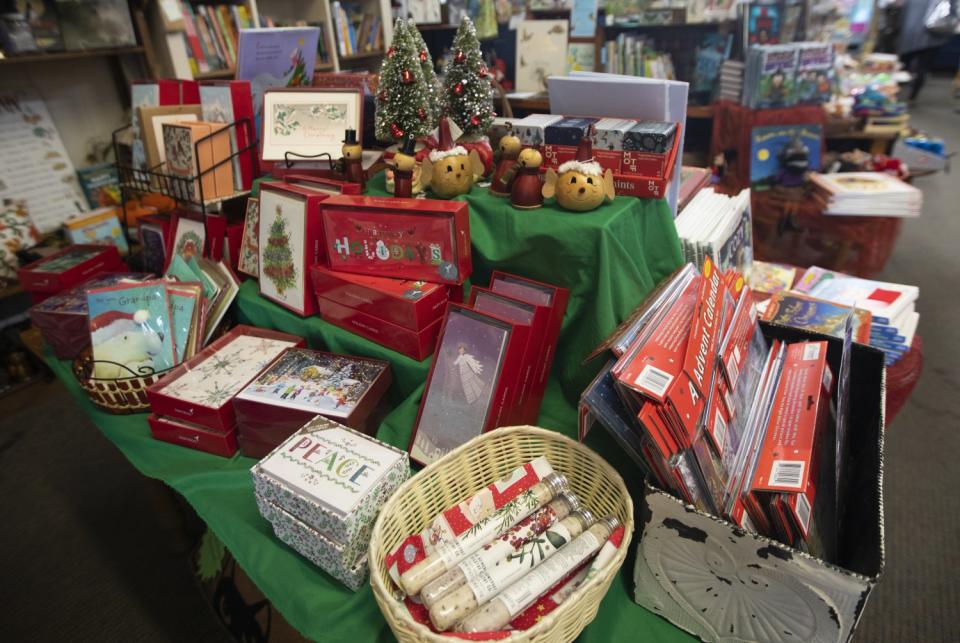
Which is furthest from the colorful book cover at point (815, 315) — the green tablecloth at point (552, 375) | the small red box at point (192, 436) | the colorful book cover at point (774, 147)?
the colorful book cover at point (774, 147)

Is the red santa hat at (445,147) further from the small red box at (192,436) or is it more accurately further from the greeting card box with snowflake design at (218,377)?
the small red box at (192,436)

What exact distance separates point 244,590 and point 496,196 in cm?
115

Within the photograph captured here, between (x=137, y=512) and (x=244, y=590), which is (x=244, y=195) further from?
(x=137, y=512)

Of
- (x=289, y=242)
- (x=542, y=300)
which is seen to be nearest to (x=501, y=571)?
(x=542, y=300)

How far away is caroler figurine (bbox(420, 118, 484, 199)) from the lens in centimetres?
123

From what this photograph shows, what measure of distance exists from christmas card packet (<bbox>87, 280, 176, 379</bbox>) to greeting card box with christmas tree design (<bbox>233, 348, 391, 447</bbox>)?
0.31 meters

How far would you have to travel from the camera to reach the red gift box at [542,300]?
1112 millimetres

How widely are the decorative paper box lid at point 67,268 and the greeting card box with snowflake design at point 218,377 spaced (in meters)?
0.62

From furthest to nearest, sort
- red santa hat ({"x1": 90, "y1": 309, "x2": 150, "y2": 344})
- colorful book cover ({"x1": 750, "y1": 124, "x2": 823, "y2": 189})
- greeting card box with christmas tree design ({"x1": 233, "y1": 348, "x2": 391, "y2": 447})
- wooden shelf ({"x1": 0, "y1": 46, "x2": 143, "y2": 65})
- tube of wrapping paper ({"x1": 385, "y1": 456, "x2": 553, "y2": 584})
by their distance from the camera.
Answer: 1. colorful book cover ({"x1": 750, "y1": 124, "x2": 823, "y2": 189})
2. wooden shelf ({"x1": 0, "y1": 46, "x2": 143, "y2": 65})
3. red santa hat ({"x1": 90, "y1": 309, "x2": 150, "y2": 344})
4. greeting card box with christmas tree design ({"x1": 233, "y1": 348, "x2": 391, "y2": 447})
5. tube of wrapping paper ({"x1": 385, "y1": 456, "x2": 553, "y2": 584})

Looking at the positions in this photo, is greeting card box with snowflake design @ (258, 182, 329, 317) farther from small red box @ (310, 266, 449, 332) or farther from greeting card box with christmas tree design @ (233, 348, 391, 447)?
greeting card box with christmas tree design @ (233, 348, 391, 447)

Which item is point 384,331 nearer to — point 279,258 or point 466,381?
point 466,381

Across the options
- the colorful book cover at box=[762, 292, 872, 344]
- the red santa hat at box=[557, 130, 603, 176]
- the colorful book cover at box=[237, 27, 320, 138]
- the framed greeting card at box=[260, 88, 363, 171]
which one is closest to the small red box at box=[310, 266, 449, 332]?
the red santa hat at box=[557, 130, 603, 176]

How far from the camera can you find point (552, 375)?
1.25 m

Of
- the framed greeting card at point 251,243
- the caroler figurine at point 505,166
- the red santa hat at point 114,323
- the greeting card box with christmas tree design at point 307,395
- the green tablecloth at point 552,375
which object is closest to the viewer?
the green tablecloth at point 552,375
